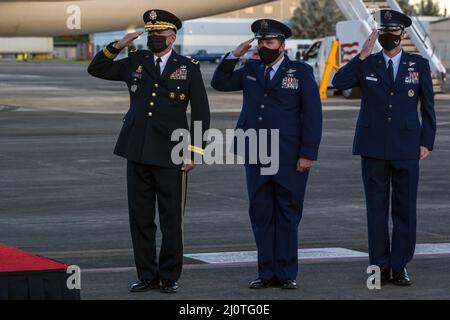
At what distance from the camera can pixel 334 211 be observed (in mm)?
14453

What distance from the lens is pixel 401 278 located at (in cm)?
996

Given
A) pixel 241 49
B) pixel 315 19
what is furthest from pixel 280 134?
pixel 315 19

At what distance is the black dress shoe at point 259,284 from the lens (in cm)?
975

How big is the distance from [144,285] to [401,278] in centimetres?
210

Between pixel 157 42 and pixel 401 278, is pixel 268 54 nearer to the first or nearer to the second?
pixel 157 42

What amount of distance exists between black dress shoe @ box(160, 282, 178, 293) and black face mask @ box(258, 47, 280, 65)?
1.92 m

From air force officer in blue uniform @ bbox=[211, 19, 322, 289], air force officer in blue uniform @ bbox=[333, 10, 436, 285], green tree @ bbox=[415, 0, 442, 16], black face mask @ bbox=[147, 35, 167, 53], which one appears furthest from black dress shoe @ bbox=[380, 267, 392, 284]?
green tree @ bbox=[415, 0, 442, 16]

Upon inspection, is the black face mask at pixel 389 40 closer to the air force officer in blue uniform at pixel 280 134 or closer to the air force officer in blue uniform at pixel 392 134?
the air force officer in blue uniform at pixel 392 134

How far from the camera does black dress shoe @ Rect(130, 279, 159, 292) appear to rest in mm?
9562

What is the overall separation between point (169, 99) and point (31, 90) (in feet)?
121

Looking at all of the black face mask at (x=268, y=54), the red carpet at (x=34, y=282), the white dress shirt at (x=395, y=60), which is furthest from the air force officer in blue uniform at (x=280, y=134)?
the red carpet at (x=34, y=282)

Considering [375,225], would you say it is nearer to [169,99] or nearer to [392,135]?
[392,135]

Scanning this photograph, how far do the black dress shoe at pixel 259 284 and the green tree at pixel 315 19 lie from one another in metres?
133

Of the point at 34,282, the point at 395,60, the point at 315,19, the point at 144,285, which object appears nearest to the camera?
the point at 34,282
